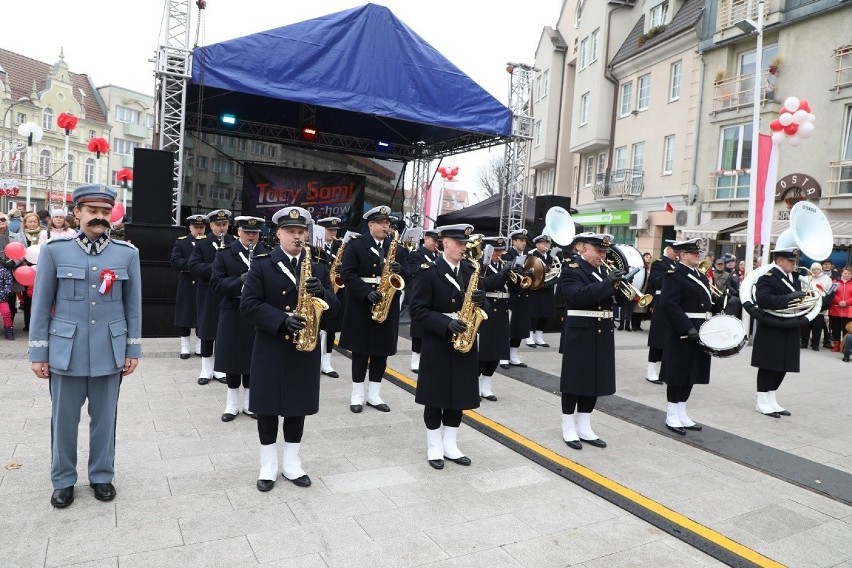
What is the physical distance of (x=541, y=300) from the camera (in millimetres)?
11195

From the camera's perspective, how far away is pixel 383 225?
686 cm

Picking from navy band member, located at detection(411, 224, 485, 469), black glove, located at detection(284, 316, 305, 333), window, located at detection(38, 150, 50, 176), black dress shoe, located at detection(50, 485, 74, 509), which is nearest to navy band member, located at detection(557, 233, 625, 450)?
navy band member, located at detection(411, 224, 485, 469)

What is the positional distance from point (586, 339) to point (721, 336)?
5.64 ft

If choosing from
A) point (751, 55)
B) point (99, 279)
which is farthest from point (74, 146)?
point (99, 279)

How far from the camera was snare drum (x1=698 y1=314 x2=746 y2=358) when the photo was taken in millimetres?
6320

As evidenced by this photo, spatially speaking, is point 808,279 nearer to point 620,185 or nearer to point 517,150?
point 517,150

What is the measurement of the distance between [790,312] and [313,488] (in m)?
6.09

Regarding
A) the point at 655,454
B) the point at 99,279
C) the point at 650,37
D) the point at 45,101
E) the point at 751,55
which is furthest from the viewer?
the point at 45,101

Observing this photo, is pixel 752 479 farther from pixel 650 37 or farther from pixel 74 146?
pixel 74 146

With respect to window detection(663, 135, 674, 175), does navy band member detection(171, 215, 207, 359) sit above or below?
below

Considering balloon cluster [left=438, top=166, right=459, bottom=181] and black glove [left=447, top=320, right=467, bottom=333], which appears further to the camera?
balloon cluster [left=438, top=166, right=459, bottom=181]

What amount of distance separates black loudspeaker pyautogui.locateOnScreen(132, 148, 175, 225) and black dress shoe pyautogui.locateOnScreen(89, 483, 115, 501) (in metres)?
7.02

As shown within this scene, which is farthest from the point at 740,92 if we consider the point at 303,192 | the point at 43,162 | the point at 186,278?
the point at 43,162

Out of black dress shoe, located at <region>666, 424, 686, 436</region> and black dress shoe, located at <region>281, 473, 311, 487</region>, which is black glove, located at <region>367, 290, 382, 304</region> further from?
black dress shoe, located at <region>666, 424, 686, 436</region>
